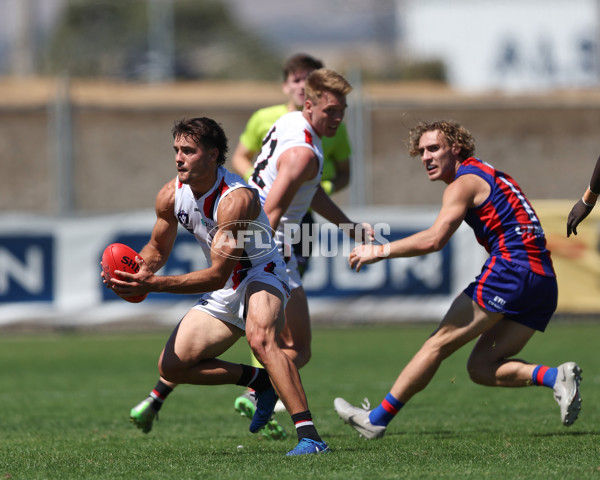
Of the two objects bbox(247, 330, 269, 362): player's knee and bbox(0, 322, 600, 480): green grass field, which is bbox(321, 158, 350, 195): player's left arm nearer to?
bbox(0, 322, 600, 480): green grass field

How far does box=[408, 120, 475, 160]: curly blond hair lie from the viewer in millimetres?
6465

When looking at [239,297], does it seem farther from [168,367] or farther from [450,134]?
[450,134]

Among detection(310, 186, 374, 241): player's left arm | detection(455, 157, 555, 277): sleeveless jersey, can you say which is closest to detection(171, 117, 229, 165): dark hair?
detection(310, 186, 374, 241): player's left arm

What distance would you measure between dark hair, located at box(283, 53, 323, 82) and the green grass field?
2638 millimetres

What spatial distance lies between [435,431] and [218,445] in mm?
1525

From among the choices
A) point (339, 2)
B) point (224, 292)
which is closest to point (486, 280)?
point (224, 292)

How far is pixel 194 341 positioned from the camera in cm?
604

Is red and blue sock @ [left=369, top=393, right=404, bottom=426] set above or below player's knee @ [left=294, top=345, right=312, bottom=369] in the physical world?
below

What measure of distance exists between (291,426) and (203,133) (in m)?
2.73

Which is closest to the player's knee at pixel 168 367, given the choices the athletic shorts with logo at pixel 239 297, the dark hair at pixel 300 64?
the athletic shorts with logo at pixel 239 297

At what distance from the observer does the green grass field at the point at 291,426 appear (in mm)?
5355

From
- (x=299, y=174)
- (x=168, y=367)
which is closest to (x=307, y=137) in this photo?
(x=299, y=174)

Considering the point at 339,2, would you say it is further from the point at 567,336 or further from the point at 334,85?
the point at 334,85

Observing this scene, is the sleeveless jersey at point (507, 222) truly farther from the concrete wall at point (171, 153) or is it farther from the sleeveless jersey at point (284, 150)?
the concrete wall at point (171, 153)
